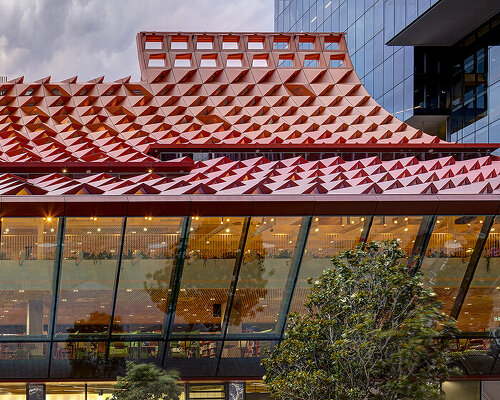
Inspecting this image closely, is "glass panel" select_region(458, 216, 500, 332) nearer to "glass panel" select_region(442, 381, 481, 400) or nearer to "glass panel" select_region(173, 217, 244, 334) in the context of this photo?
"glass panel" select_region(442, 381, 481, 400)

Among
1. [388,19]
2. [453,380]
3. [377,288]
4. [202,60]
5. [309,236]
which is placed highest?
[388,19]

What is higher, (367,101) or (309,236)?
(367,101)

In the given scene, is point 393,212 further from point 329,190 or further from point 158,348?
point 158,348

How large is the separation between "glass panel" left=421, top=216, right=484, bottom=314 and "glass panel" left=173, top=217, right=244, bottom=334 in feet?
19.6

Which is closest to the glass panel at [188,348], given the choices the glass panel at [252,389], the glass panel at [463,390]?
the glass panel at [252,389]

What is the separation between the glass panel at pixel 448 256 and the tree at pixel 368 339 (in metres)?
6.04

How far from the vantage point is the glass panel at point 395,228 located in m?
19.0

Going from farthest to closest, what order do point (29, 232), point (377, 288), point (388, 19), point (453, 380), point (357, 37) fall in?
point (357, 37) < point (388, 19) < point (453, 380) < point (29, 232) < point (377, 288)

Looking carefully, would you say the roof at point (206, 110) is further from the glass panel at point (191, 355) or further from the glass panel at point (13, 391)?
the glass panel at point (13, 391)

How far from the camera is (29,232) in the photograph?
1816cm

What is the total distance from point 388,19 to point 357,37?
21.9 feet

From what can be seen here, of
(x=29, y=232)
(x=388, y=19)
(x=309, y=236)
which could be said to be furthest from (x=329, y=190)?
(x=388, y=19)

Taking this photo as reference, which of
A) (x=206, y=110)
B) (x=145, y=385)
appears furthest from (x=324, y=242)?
(x=206, y=110)

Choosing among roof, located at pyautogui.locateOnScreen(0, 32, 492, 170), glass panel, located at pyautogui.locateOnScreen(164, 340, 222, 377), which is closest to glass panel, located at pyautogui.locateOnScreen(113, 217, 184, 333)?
glass panel, located at pyautogui.locateOnScreen(164, 340, 222, 377)
